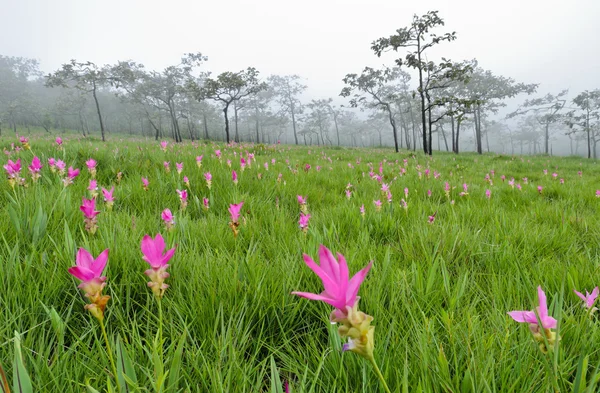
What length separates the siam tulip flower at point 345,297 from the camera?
471 mm

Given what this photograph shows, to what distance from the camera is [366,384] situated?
2.63 ft

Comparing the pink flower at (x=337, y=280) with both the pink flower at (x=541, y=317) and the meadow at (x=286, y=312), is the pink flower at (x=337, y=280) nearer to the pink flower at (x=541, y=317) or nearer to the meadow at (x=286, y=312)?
the meadow at (x=286, y=312)

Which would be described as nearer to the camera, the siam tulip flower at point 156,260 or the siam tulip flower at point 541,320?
the siam tulip flower at point 541,320

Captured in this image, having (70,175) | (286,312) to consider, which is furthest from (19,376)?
(70,175)

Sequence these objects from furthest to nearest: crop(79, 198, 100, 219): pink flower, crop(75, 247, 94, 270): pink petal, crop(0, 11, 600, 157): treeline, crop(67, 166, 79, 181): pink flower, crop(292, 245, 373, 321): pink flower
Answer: crop(0, 11, 600, 157): treeline → crop(67, 166, 79, 181): pink flower → crop(79, 198, 100, 219): pink flower → crop(75, 247, 94, 270): pink petal → crop(292, 245, 373, 321): pink flower

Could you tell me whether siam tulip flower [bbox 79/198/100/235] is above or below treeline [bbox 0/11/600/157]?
below

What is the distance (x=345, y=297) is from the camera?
49cm

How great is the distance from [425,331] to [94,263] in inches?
38.7

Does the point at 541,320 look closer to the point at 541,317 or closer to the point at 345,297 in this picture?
the point at 541,317

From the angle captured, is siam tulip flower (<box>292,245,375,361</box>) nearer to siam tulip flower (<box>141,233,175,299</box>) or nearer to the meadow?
the meadow

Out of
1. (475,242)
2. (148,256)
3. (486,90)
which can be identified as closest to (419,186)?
Result: (475,242)

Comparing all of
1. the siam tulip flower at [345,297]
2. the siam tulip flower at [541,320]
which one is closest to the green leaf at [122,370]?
the siam tulip flower at [345,297]

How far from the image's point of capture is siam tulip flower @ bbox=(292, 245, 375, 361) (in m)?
0.47

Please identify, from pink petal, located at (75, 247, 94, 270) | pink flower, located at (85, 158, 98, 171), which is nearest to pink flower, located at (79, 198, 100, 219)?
pink petal, located at (75, 247, 94, 270)
